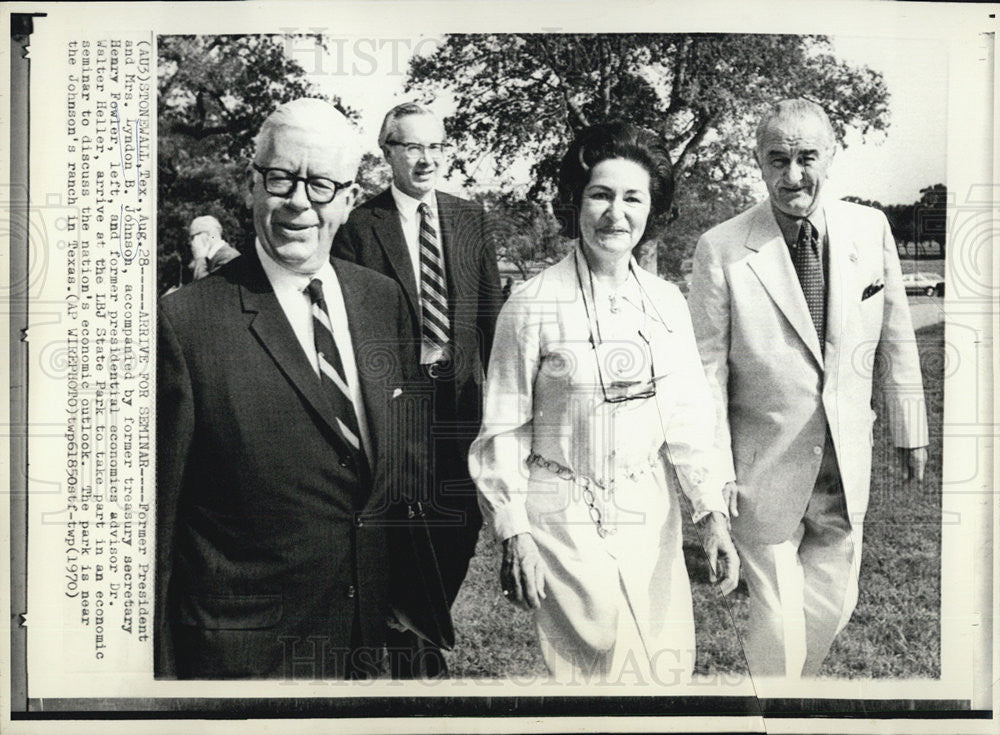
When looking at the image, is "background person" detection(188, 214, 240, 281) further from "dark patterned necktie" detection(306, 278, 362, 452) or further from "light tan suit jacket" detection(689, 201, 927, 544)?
"light tan suit jacket" detection(689, 201, 927, 544)

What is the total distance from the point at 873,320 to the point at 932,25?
101 cm

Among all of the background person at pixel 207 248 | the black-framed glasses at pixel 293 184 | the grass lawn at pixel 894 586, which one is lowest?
the grass lawn at pixel 894 586

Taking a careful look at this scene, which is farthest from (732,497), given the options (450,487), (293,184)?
(293,184)

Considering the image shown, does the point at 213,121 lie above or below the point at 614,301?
above

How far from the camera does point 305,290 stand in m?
3.32

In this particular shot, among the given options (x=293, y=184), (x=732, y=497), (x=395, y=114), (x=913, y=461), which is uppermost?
(x=395, y=114)

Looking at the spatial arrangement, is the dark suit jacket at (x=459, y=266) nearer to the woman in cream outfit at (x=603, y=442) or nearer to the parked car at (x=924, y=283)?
the woman in cream outfit at (x=603, y=442)

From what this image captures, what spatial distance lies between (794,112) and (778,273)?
1.76ft

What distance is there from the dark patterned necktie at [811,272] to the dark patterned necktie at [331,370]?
5.02ft

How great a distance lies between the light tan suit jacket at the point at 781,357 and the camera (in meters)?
3.38

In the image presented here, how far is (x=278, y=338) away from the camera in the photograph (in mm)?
3293

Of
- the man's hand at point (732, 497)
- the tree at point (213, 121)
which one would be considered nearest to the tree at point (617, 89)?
the tree at point (213, 121)

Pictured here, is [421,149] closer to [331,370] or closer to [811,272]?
[331,370]

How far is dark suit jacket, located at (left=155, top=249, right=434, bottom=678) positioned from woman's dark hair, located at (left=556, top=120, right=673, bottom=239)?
0.62m
